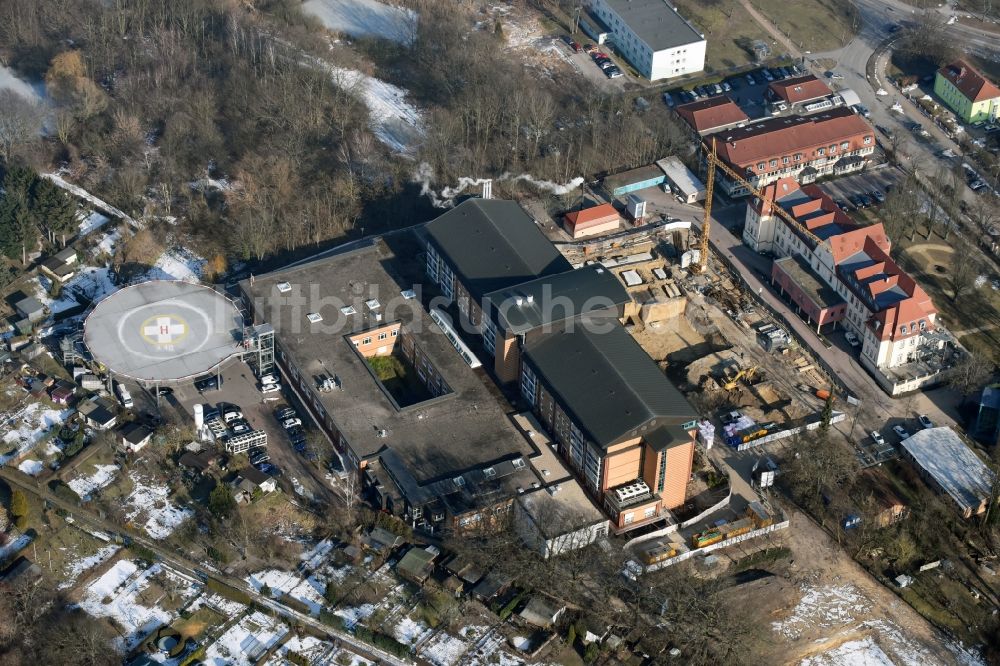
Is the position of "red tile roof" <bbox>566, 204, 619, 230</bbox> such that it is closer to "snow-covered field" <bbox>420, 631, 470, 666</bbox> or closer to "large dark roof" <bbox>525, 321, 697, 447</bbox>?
"large dark roof" <bbox>525, 321, 697, 447</bbox>

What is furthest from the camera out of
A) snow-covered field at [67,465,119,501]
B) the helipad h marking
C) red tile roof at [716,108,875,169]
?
red tile roof at [716,108,875,169]

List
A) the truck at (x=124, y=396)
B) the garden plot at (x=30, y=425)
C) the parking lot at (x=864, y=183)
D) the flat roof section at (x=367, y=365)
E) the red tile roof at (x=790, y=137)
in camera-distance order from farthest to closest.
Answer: the parking lot at (x=864, y=183) < the red tile roof at (x=790, y=137) < the truck at (x=124, y=396) < the garden plot at (x=30, y=425) < the flat roof section at (x=367, y=365)

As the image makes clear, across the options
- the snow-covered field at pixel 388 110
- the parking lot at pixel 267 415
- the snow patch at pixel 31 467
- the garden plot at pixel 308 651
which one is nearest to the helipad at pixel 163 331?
the parking lot at pixel 267 415

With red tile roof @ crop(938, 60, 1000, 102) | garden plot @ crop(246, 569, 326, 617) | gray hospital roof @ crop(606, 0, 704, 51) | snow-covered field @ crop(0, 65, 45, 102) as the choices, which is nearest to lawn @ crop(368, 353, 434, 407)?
garden plot @ crop(246, 569, 326, 617)

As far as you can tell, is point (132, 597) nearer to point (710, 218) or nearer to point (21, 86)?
point (710, 218)

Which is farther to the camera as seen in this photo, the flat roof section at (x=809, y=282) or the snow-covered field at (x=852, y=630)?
the flat roof section at (x=809, y=282)

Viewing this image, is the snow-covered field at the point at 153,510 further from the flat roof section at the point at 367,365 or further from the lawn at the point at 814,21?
the lawn at the point at 814,21
